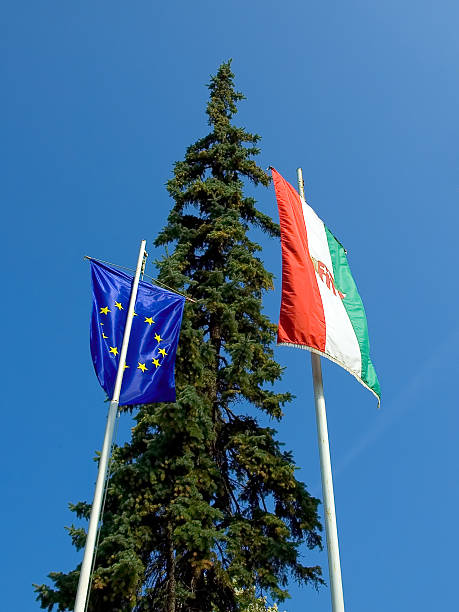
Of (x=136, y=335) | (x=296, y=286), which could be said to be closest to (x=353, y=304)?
(x=296, y=286)

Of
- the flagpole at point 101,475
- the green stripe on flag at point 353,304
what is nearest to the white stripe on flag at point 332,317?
the green stripe on flag at point 353,304

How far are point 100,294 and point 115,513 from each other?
172 inches

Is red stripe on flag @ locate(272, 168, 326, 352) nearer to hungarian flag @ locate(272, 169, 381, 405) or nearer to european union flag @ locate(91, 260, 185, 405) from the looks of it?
hungarian flag @ locate(272, 169, 381, 405)

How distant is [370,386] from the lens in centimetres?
986

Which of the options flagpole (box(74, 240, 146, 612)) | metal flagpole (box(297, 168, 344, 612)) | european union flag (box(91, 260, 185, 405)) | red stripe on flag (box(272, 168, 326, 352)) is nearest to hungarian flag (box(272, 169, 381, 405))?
red stripe on flag (box(272, 168, 326, 352))

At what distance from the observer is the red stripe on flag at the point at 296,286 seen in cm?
885

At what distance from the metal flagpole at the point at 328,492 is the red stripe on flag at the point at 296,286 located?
489 mm

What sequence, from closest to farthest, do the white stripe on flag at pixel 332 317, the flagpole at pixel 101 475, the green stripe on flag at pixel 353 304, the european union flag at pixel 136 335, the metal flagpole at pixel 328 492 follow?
the flagpole at pixel 101 475
the metal flagpole at pixel 328 492
the european union flag at pixel 136 335
the white stripe on flag at pixel 332 317
the green stripe on flag at pixel 353 304

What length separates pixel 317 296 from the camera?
9461 millimetres

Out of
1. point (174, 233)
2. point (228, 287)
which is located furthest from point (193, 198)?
point (228, 287)

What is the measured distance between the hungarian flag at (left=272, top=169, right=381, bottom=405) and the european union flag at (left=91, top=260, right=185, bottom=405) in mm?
1786

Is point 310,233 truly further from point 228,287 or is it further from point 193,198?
point 193,198

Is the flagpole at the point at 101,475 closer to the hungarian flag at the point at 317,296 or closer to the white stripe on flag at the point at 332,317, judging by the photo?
the hungarian flag at the point at 317,296

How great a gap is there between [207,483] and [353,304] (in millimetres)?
4232
